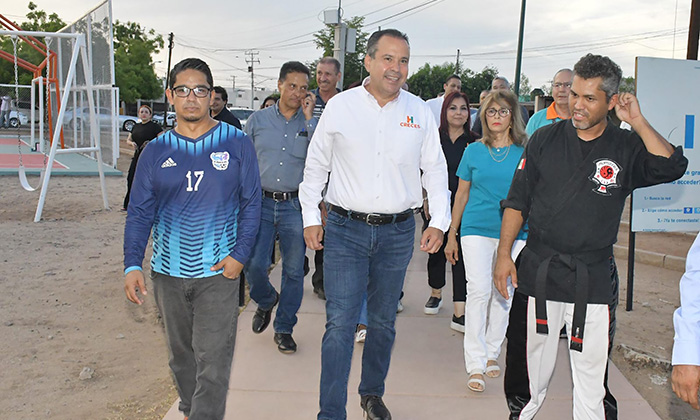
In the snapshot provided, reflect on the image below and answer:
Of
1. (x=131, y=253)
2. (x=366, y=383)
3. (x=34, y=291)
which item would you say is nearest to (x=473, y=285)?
(x=366, y=383)

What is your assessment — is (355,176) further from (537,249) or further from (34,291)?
(34,291)

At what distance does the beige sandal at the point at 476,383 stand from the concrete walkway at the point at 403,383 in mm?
47

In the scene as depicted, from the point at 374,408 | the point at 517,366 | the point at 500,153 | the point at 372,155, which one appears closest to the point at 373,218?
the point at 372,155

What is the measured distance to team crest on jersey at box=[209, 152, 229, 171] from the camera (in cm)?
331

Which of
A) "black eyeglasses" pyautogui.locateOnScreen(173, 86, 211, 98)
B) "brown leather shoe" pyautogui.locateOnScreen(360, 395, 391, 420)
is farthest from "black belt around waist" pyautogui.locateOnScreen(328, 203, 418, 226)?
"brown leather shoe" pyautogui.locateOnScreen(360, 395, 391, 420)

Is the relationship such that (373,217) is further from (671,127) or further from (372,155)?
(671,127)

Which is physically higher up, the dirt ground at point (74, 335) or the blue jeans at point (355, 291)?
the blue jeans at point (355, 291)

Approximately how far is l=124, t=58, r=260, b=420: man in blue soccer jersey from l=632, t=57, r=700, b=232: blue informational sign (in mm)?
4396

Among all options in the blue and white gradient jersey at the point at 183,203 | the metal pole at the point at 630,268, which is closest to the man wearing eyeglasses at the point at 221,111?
the blue and white gradient jersey at the point at 183,203

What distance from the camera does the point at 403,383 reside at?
4586mm

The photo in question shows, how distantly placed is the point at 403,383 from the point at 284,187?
1.80 meters

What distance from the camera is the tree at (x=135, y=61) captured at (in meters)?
57.9

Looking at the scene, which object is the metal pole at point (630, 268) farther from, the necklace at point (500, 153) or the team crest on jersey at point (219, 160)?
the team crest on jersey at point (219, 160)

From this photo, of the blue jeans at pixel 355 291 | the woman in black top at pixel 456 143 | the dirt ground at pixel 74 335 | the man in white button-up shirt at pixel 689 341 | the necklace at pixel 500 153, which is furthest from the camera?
the woman in black top at pixel 456 143
